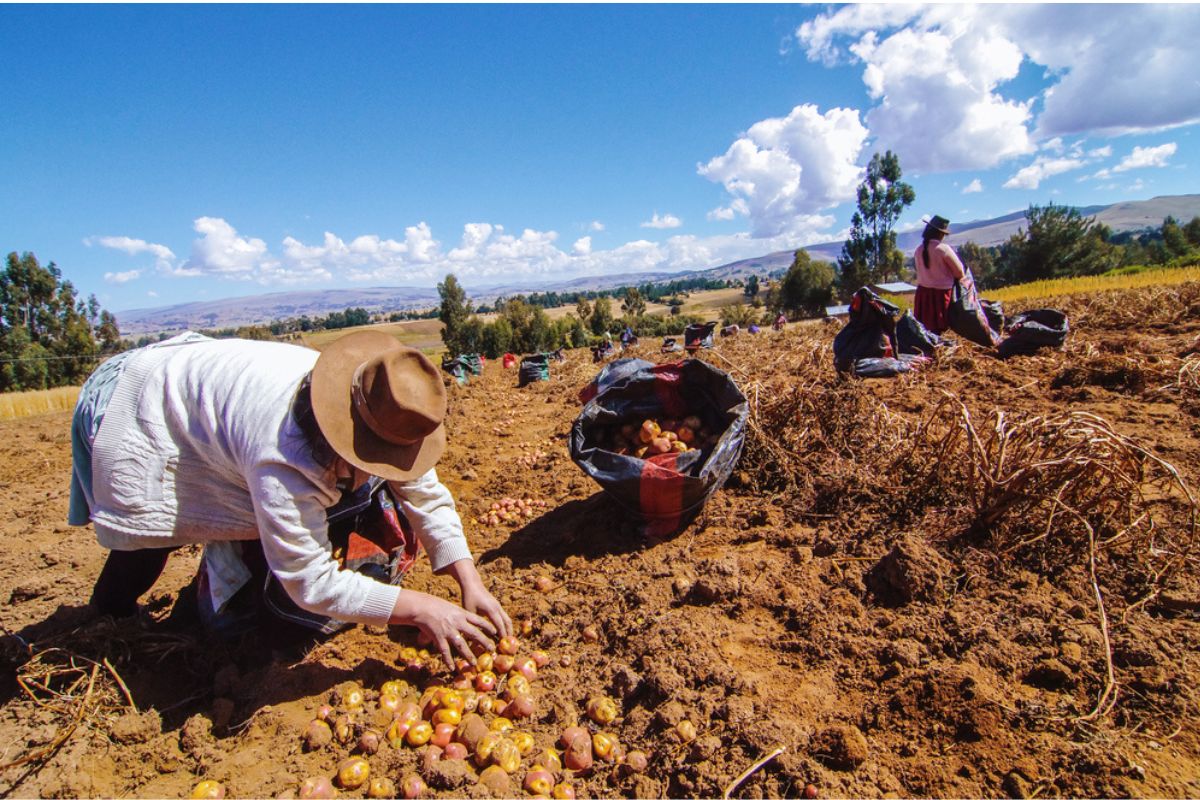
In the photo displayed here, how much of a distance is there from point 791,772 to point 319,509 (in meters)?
1.66

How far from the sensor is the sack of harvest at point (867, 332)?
219 inches

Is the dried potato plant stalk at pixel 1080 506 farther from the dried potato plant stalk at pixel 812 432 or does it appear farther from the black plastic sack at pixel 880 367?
the black plastic sack at pixel 880 367

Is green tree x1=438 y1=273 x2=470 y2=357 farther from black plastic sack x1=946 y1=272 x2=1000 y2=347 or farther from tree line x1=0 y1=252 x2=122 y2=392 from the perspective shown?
black plastic sack x1=946 y1=272 x2=1000 y2=347

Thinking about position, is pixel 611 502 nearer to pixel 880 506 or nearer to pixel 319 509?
pixel 880 506

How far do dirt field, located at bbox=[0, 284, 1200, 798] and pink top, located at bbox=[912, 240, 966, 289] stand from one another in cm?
321

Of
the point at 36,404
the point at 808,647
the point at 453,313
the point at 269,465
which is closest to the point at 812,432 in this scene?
the point at 808,647

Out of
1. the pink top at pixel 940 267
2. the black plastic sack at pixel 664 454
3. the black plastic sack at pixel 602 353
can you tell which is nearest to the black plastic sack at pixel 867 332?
the pink top at pixel 940 267

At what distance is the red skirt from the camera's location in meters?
6.74

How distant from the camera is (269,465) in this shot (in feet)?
5.59

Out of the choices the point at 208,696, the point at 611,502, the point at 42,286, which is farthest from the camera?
the point at 42,286

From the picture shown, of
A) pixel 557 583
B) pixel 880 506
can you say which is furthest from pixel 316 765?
pixel 880 506

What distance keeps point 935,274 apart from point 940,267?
0.12 m

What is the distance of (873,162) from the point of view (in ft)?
150

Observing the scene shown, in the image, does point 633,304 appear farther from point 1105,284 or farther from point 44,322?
point 1105,284
